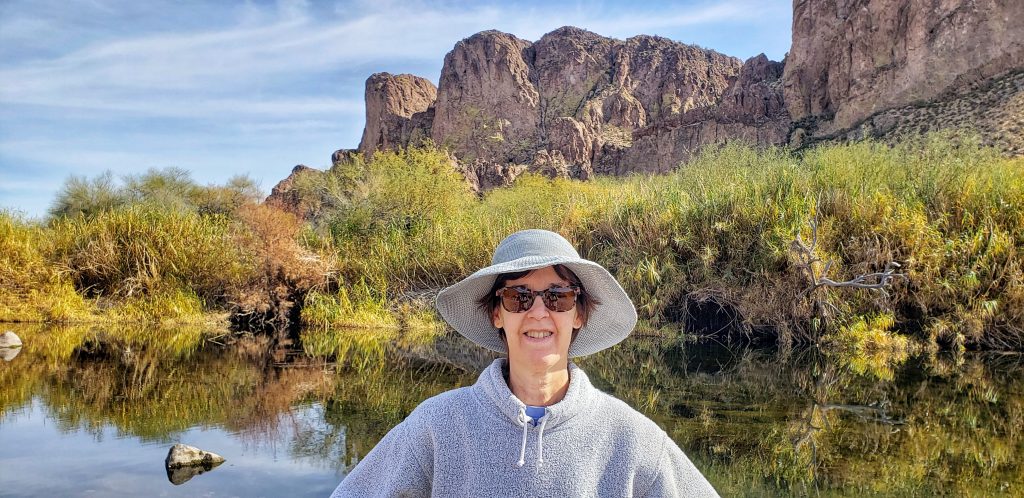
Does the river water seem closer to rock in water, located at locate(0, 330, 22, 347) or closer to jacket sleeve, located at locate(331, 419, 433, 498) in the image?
rock in water, located at locate(0, 330, 22, 347)

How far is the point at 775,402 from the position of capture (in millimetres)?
8695

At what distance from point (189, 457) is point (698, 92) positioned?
4297 inches

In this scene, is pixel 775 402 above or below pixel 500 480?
below

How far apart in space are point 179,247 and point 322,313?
411cm

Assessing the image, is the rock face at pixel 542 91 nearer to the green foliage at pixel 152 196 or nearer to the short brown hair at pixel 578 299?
the green foliage at pixel 152 196

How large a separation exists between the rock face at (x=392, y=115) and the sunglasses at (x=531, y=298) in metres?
110

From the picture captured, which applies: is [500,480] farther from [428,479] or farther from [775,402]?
[775,402]

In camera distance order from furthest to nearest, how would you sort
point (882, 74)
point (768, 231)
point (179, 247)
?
point (882, 74)
point (179, 247)
point (768, 231)

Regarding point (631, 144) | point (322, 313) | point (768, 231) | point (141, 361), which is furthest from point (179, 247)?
point (631, 144)

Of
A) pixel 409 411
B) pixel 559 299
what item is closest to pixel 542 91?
pixel 409 411

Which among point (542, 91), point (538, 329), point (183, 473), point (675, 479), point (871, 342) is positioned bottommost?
point (871, 342)

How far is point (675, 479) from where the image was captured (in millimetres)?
1885

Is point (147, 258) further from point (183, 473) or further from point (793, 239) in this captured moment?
point (793, 239)

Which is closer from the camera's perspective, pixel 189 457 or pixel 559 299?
pixel 559 299
